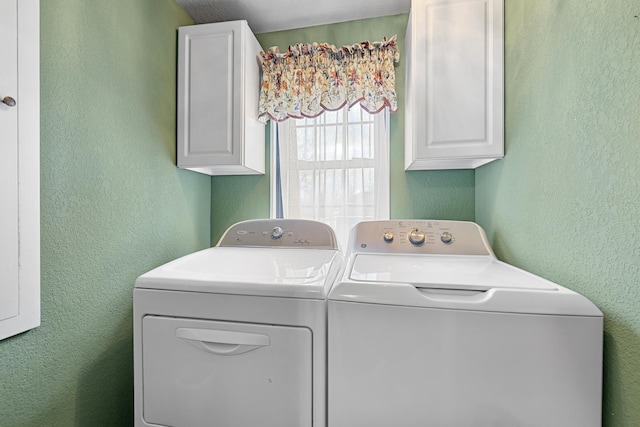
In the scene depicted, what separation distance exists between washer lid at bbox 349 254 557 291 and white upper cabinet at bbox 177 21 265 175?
101 centimetres

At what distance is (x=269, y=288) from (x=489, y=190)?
1342 mm

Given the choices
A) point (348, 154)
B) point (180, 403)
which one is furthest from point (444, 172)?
point (180, 403)

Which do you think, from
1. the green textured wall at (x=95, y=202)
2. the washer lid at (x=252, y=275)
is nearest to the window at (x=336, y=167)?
the washer lid at (x=252, y=275)

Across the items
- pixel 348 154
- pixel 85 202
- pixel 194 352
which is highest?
pixel 348 154

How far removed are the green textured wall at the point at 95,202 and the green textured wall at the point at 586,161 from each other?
1816mm

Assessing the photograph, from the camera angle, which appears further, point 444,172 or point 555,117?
point 444,172

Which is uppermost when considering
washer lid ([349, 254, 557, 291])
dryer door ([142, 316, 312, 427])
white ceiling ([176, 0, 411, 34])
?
white ceiling ([176, 0, 411, 34])

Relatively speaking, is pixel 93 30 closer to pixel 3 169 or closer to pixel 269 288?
pixel 3 169

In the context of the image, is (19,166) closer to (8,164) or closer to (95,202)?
(8,164)

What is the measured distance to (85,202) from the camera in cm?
122

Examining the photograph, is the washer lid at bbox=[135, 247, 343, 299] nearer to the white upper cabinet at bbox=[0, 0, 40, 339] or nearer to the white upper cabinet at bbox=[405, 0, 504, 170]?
the white upper cabinet at bbox=[0, 0, 40, 339]

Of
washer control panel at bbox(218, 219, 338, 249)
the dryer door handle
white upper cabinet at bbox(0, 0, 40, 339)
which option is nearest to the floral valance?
washer control panel at bbox(218, 219, 338, 249)

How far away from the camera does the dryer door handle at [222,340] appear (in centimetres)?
96

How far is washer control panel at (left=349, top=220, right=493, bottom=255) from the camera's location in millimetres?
1443
